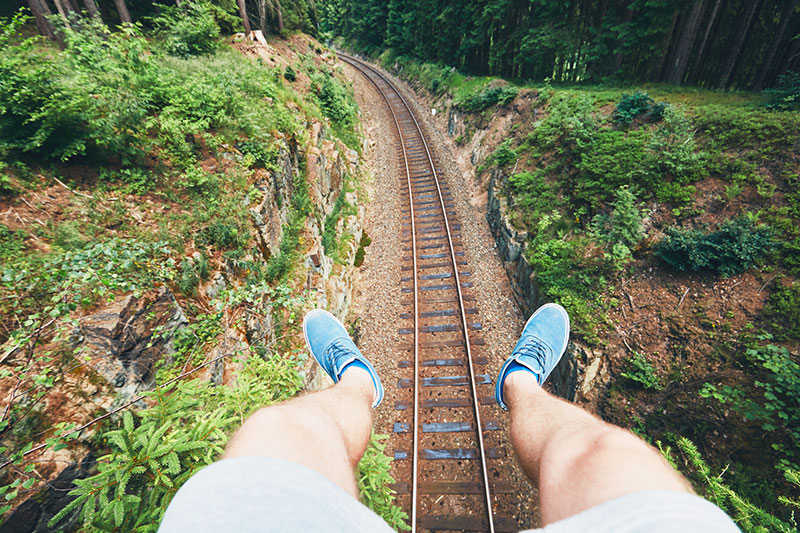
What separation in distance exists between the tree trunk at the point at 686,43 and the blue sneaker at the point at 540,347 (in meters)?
11.3

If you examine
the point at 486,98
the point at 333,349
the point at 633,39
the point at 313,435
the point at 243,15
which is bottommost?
the point at 333,349

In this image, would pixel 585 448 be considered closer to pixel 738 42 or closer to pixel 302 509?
pixel 302 509

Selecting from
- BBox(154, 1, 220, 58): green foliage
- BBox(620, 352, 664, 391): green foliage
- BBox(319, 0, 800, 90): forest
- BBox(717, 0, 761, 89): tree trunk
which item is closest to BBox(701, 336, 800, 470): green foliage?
BBox(620, 352, 664, 391): green foliage

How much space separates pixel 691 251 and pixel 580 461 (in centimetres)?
556

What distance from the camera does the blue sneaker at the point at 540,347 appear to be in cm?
324

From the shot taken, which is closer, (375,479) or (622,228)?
(375,479)

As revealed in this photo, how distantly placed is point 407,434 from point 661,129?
8656 millimetres

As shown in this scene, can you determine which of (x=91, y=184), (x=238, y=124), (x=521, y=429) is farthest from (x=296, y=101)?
(x=521, y=429)

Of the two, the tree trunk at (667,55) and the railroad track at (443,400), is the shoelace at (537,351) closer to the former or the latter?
the railroad track at (443,400)

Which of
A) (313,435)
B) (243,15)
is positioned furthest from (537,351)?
(243,15)

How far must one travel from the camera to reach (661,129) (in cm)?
647

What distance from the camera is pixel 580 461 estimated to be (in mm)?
1328

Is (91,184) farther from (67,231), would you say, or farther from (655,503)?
(655,503)

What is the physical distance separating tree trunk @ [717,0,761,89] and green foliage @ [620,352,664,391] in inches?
440
